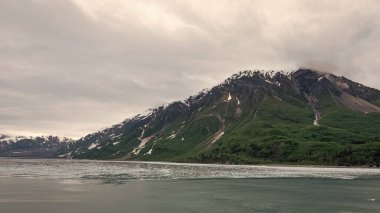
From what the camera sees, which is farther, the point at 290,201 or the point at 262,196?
the point at 262,196

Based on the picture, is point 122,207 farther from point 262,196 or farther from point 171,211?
point 262,196

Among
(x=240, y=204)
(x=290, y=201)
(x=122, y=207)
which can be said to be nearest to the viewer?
(x=122, y=207)

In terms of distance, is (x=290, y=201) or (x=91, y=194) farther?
(x=91, y=194)

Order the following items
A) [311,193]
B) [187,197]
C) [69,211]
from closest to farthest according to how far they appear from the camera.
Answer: [69,211]
[187,197]
[311,193]

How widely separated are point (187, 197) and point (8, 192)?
3707cm

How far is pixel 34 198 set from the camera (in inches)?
2832

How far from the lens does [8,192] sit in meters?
80.9

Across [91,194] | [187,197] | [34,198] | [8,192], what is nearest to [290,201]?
[187,197]

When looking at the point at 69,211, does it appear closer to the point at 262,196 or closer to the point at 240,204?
the point at 240,204

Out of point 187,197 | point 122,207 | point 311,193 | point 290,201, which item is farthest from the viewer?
point 311,193

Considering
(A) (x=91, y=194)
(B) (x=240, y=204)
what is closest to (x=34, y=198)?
(A) (x=91, y=194)

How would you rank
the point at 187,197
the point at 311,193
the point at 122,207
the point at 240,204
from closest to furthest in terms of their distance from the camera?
the point at 122,207 < the point at 240,204 < the point at 187,197 < the point at 311,193

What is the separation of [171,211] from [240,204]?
14712mm

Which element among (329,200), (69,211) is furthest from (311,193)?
(69,211)
